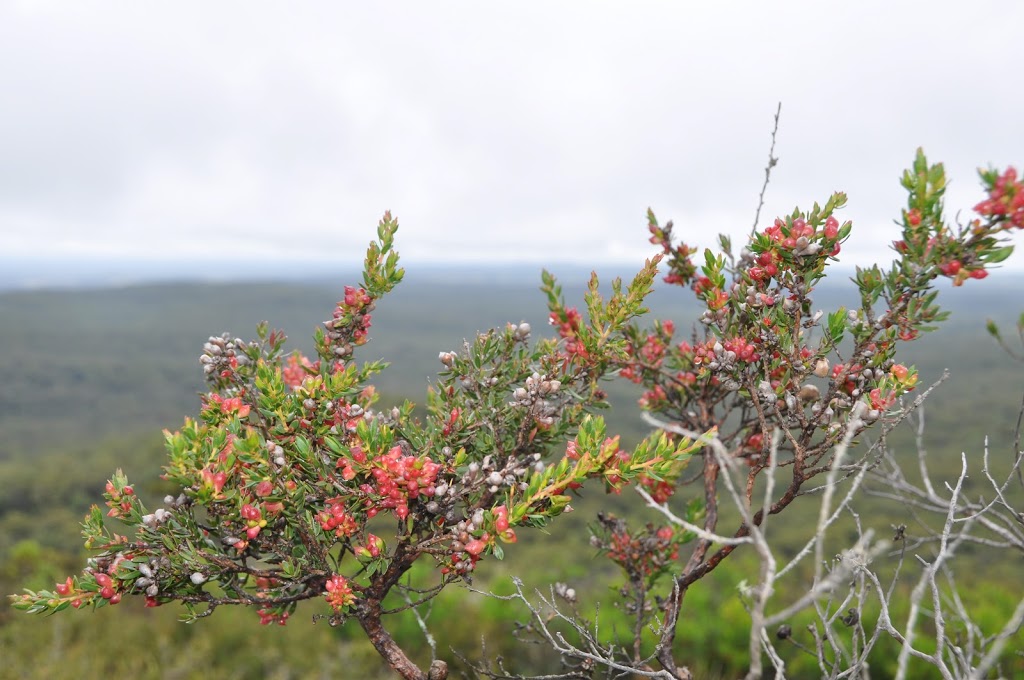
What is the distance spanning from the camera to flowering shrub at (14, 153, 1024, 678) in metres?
1.87

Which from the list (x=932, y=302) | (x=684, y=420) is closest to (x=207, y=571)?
(x=684, y=420)

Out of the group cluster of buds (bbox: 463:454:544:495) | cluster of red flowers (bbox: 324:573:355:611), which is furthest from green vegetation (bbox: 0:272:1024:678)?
cluster of red flowers (bbox: 324:573:355:611)

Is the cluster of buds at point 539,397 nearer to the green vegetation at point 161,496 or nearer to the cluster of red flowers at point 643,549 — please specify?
the green vegetation at point 161,496

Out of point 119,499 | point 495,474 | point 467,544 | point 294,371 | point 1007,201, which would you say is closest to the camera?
point 1007,201

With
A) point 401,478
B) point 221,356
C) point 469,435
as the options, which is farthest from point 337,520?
point 221,356

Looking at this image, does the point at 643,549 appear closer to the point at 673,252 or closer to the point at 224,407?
the point at 673,252

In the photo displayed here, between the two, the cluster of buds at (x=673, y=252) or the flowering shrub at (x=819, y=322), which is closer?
the flowering shrub at (x=819, y=322)

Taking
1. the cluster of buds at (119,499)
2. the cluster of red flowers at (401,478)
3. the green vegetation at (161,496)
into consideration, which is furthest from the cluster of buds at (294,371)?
the cluster of red flowers at (401,478)

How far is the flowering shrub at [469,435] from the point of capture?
187 cm

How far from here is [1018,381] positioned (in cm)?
9675

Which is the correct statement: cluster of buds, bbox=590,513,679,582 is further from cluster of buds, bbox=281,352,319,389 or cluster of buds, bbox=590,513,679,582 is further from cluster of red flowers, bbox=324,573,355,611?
cluster of buds, bbox=281,352,319,389

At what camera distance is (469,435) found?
229 centimetres

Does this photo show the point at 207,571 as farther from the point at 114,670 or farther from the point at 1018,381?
→ the point at 1018,381

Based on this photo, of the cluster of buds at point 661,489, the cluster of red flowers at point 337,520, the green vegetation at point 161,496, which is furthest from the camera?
the green vegetation at point 161,496
